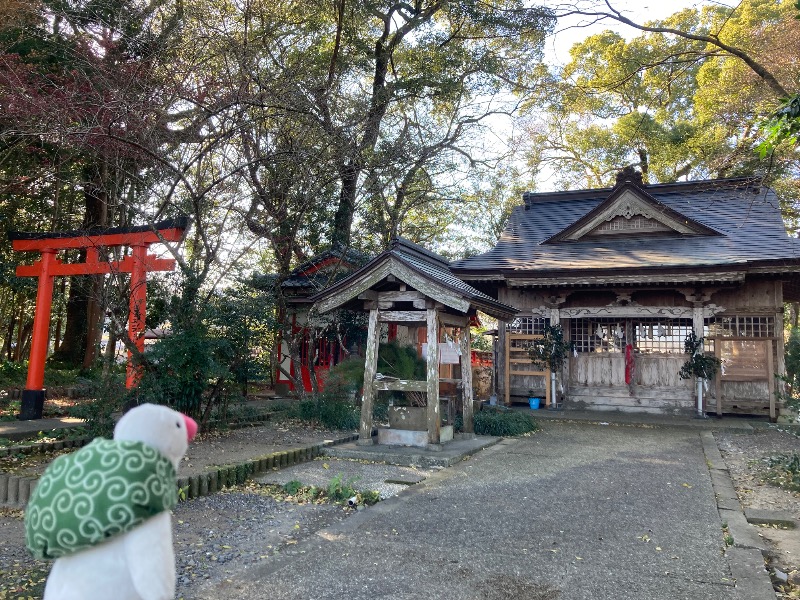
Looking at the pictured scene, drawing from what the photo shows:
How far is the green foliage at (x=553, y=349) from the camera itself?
13914 mm

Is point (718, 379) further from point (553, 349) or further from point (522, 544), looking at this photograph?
point (522, 544)

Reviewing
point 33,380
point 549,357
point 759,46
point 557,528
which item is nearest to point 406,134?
point 549,357

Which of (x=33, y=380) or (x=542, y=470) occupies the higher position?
(x=33, y=380)

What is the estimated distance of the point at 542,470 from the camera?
743cm

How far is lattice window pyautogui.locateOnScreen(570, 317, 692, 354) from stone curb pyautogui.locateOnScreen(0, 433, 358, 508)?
29.8 feet

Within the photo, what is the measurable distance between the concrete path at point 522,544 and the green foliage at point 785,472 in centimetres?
78

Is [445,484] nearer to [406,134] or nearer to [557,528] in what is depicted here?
[557,528]

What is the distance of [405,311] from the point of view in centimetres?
877

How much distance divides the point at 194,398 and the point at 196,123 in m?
4.47

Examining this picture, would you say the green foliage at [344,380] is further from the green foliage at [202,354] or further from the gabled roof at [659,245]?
the gabled roof at [659,245]

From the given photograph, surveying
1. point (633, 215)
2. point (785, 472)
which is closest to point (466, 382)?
point (785, 472)

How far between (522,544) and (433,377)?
3.80 meters

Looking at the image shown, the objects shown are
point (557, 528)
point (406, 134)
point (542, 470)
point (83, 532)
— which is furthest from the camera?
point (406, 134)

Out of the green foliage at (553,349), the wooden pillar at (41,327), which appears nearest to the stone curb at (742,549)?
the green foliage at (553,349)
